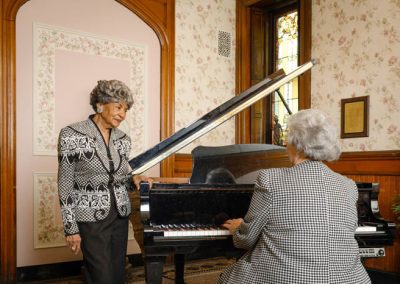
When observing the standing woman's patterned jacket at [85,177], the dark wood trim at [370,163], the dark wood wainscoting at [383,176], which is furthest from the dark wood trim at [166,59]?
the standing woman's patterned jacket at [85,177]

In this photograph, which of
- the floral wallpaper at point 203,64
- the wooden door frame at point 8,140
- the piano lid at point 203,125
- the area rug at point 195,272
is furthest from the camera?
the floral wallpaper at point 203,64

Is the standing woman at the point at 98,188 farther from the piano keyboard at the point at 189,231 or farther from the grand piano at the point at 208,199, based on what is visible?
the piano keyboard at the point at 189,231

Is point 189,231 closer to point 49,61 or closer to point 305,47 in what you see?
point 49,61

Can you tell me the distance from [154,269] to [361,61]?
9.53ft

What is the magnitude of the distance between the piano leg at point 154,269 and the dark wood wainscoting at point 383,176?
2.33m

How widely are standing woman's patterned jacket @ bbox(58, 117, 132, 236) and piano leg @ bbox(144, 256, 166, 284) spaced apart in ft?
0.91

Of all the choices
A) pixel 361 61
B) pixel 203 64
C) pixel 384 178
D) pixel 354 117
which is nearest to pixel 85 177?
pixel 384 178

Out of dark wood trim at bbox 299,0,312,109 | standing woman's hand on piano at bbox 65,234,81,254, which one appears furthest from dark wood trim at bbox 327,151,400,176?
standing woman's hand on piano at bbox 65,234,81,254

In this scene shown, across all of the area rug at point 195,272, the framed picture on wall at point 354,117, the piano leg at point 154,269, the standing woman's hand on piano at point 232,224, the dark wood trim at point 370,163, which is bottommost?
the area rug at point 195,272

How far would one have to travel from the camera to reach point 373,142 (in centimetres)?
408

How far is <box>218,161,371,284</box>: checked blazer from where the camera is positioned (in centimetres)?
172

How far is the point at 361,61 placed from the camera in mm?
4203

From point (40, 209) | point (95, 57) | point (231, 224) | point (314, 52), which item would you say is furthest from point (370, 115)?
point (40, 209)

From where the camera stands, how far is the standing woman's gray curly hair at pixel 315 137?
1834 millimetres
